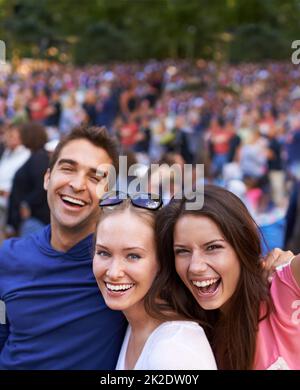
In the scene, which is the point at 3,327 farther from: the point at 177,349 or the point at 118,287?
the point at 177,349

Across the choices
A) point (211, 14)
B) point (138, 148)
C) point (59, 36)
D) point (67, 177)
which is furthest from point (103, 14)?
point (67, 177)

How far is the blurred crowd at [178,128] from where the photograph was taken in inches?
197

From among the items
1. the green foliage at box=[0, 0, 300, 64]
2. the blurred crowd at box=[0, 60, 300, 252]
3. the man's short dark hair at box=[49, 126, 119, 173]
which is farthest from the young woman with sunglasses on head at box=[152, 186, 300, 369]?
the green foliage at box=[0, 0, 300, 64]

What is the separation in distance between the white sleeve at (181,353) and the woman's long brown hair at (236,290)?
0.47ft

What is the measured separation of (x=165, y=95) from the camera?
55.0 feet

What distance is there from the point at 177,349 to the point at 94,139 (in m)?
0.94

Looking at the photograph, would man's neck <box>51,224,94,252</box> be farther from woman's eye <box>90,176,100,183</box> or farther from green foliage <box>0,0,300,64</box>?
green foliage <box>0,0,300,64</box>

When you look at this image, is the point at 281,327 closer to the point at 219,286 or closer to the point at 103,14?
the point at 219,286

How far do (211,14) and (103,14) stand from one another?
17997 millimetres

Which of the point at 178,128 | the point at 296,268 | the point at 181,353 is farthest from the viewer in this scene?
the point at 178,128

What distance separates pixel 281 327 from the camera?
69.2 inches

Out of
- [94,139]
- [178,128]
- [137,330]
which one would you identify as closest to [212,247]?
[137,330]

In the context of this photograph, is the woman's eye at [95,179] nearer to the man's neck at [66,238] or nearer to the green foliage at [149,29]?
the man's neck at [66,238]

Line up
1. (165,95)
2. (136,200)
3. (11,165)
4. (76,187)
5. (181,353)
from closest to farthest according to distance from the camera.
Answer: (181,353) → (136,200) → (76,187) → (11,165) → (165,95)
